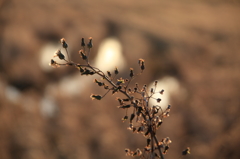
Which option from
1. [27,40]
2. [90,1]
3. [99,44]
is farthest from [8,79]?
[90,1]

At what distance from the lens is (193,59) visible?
43.2 ft

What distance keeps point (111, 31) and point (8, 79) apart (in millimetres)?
6600

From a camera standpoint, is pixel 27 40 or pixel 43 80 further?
pixel 27 40

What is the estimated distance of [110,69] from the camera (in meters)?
11.9

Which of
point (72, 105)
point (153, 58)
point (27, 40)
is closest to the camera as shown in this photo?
point (72, 105)

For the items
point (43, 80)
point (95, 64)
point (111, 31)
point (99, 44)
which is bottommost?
point (43, 80)

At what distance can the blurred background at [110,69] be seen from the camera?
8.20m

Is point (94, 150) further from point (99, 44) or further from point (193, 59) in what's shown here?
point (193, 59)

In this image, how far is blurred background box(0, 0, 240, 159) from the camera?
820 centimetres

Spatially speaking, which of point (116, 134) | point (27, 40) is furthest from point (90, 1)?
point (116, 134)

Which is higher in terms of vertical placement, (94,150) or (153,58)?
(153,58)

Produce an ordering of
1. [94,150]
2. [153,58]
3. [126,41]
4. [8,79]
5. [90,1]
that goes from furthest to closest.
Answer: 1. [90,1]
2. [126,41]
3. [153,58]
4. [8,79]
5. [94,150]

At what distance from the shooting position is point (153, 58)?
12883 mm

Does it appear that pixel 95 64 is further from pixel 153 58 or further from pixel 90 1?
pixel 90 1
